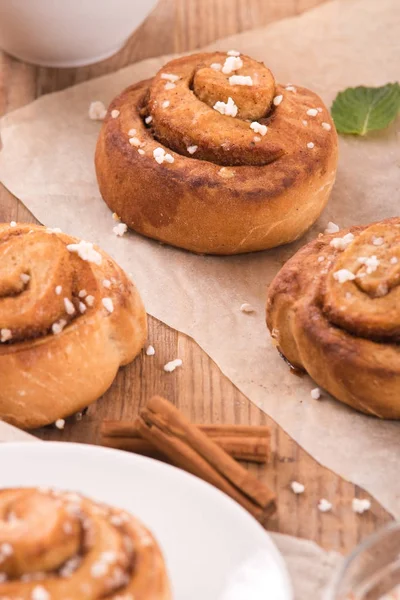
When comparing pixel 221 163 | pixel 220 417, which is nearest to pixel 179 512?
pixel 220 417

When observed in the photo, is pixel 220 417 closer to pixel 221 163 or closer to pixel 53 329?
pixel 53 329

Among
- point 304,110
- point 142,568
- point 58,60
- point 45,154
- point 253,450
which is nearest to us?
point 142,568

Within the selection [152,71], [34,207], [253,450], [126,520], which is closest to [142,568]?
[126,520]

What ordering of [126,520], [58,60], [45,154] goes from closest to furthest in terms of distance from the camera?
[126,520], [45,154], [58,60]

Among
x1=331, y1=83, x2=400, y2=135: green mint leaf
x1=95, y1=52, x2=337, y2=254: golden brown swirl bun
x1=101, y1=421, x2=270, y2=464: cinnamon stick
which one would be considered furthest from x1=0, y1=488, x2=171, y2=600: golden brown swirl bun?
x1=331, y1=83, x2=400, y2=135: green mint leaf

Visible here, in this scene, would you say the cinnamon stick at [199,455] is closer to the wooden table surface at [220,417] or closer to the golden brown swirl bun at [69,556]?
the wooden table surface at [220,417]

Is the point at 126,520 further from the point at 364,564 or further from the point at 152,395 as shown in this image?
the point at 152,395

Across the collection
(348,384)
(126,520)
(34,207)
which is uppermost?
(126,520)
